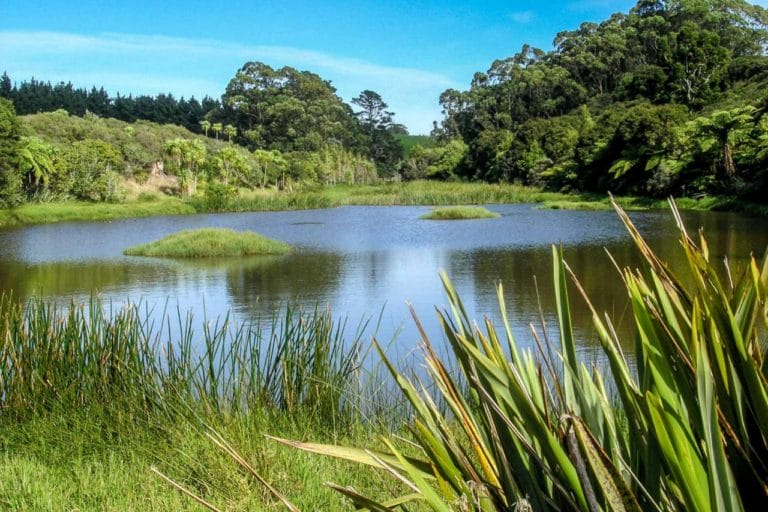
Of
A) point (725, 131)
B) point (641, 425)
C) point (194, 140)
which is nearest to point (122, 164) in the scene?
point (194, 140)

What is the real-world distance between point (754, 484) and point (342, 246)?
18.0 m

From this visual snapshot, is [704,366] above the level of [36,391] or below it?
above

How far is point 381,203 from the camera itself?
4262 cm

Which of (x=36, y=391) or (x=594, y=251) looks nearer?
(x=36, y=391)

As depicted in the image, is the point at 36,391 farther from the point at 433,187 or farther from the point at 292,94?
the point at 292,94

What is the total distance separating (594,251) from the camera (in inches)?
632

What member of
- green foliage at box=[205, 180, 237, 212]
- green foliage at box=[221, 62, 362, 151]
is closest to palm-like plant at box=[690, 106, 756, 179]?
green foliage at box=[205, 180, 237, 212]

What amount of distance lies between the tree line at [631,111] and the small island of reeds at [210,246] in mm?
17889

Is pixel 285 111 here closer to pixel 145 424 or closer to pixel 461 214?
pixel 461 214

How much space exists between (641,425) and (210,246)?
16.3 m

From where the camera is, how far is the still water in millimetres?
9875

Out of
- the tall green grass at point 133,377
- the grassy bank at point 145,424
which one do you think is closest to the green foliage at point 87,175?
the tall green grass at point 133,377

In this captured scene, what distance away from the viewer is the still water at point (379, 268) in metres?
9.88

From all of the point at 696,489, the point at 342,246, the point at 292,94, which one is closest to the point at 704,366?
the point at 696,489
